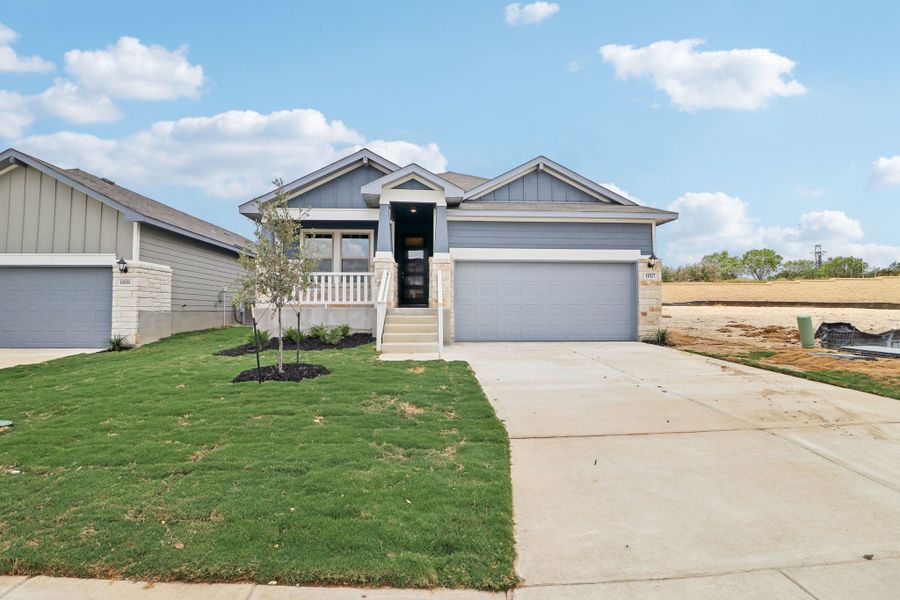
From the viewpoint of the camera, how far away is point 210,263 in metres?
17.4

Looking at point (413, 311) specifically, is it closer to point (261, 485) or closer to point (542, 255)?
point (542, 255)

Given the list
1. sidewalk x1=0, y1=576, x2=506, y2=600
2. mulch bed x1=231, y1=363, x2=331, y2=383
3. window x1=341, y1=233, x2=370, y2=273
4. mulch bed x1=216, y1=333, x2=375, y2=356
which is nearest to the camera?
sidewalk x1=0, y1=576, x2=506, y2=600

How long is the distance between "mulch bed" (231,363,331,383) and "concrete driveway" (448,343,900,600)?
311 centimetres

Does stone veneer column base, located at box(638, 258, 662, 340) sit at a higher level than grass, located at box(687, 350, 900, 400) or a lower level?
higher

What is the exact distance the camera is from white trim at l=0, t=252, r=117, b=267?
495 inches

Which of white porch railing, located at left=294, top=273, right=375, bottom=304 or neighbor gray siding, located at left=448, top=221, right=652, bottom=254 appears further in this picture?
neighbor gray siding, located at left=448, top=221, right=652, bottom=254

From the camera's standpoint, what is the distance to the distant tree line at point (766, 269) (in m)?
56.3

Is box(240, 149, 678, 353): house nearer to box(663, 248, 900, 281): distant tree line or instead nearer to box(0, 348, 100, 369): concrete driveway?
box(0, 348, 100, 369): concrete driveway

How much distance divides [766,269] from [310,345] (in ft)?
256

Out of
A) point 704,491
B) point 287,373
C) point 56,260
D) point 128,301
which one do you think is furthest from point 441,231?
point 56,260

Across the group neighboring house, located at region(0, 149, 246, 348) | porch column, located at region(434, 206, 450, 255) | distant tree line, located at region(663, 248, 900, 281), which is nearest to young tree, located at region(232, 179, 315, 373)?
porch column, located at region(434, 206, 450, 255)

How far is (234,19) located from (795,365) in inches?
687

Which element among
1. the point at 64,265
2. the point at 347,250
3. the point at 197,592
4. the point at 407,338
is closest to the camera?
the point at 197,592

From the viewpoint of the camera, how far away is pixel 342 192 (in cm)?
1419
